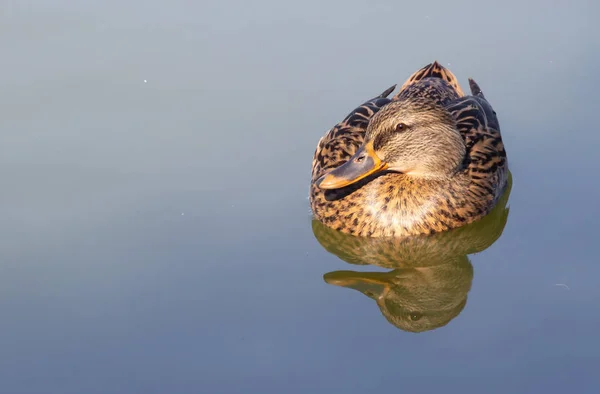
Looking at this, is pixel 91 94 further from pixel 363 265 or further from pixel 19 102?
pixel 363 265

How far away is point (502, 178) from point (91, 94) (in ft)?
12.3

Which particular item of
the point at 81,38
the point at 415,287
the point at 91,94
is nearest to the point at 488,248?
the point at 415,287

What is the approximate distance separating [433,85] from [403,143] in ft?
4.67

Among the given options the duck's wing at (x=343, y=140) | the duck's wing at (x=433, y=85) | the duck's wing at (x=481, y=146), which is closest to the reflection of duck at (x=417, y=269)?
the duck's wing at (x=481, y=146)

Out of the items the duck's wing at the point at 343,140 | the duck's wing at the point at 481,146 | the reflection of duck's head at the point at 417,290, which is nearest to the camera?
the reflection of duck's head at the point at 417,290

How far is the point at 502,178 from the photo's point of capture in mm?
7668

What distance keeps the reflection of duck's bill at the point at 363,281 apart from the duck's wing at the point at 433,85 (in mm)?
1759

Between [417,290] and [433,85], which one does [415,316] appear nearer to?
[417,290]

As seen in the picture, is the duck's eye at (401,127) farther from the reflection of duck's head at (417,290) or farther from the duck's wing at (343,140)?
the reflection of duck's head at (417,290)

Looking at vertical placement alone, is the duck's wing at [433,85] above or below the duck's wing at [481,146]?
above

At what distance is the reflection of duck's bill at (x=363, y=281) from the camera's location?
6.46 m

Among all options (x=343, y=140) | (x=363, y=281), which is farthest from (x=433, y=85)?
(x=363, y=281)

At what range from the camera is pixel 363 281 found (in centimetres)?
660

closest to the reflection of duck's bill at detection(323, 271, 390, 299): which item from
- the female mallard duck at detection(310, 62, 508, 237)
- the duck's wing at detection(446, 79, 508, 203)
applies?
the female mallard duck at detection(310, 62, 508, 237)
